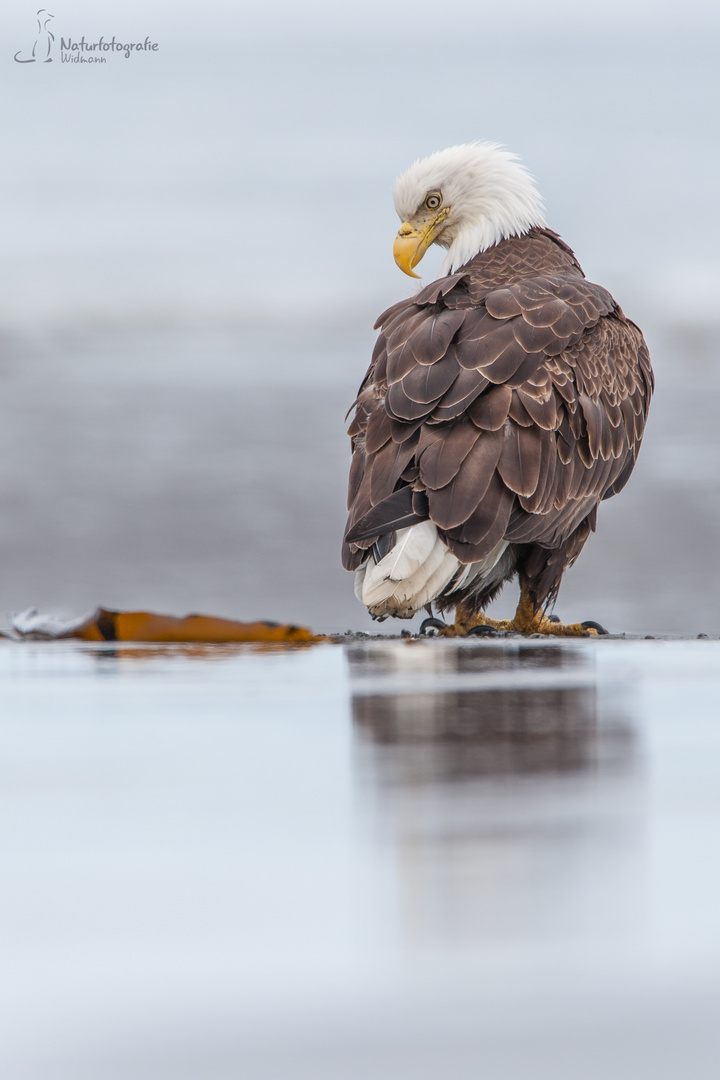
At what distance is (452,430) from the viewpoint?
409 centimetres

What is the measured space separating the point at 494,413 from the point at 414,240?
2.59 m

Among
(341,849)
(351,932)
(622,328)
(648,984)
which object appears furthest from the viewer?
(622,328)

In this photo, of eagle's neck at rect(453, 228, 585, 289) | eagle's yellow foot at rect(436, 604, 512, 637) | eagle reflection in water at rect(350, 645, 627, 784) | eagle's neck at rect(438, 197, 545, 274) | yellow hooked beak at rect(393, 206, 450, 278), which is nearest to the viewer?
eagle reflection in water at rect(350, 645, 627, 784)

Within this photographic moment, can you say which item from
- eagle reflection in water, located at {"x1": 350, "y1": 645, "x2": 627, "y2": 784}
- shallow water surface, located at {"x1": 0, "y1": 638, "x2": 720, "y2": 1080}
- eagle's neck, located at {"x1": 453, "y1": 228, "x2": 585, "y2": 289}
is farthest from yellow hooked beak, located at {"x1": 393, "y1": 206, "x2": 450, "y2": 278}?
shallow water surface, located at {"x1": 0, "y1": 638, "x2": 720, "y2": 1080}

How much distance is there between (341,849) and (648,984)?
41 cm

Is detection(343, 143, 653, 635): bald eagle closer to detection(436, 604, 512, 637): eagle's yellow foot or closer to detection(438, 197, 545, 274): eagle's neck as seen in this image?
detection(436, 604, 512, 637): eagle's yellow foot

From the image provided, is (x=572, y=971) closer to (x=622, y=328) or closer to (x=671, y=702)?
(x=671, y=702)

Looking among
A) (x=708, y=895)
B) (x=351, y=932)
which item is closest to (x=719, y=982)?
(x=708, y=895)

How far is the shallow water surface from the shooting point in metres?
0.84

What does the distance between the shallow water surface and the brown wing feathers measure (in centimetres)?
187

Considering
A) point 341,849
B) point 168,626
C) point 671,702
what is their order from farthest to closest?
point 168,626
point 671,702
point 341,849

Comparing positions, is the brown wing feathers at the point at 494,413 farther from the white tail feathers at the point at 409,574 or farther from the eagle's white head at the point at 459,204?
the eagle's white head at the point at 459,204

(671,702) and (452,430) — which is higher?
(452,430)

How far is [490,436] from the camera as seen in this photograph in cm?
411
